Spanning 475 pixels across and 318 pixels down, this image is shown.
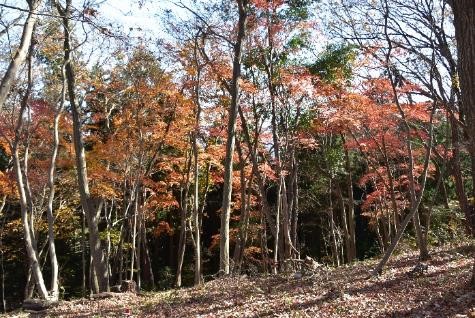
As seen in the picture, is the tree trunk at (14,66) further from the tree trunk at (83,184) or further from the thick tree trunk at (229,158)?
the thick tree trunk at (229,158)

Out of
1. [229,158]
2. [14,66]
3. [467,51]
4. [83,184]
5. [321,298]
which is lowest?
[321,298]

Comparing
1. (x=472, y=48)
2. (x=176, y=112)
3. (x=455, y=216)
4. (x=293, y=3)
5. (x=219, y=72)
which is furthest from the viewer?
(x=176, y=112)

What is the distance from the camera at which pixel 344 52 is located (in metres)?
15.4

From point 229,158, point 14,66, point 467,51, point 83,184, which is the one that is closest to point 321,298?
point 467,51

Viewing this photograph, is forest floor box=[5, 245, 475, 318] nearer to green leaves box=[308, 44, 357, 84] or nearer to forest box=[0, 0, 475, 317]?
forest box=[0, 0, 475, 317]

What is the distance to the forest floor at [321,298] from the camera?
6824 mm

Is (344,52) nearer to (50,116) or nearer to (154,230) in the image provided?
(50,116)

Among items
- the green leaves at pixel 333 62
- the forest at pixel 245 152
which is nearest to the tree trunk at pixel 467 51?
the forest at pixel 245 152

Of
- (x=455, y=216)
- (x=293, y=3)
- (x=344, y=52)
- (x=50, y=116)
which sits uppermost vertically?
(x=293, y=3)

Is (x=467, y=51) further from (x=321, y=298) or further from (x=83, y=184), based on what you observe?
(x=83, y=184)

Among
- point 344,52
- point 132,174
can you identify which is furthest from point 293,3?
point 132,174

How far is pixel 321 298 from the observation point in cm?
785

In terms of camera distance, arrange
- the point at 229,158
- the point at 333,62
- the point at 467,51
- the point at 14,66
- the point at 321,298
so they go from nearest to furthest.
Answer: the point at 467,51, the point at 14,66, the point at 321,298, the point at 229,158, the point at 333,62

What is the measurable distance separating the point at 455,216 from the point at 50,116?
15.0 meters
